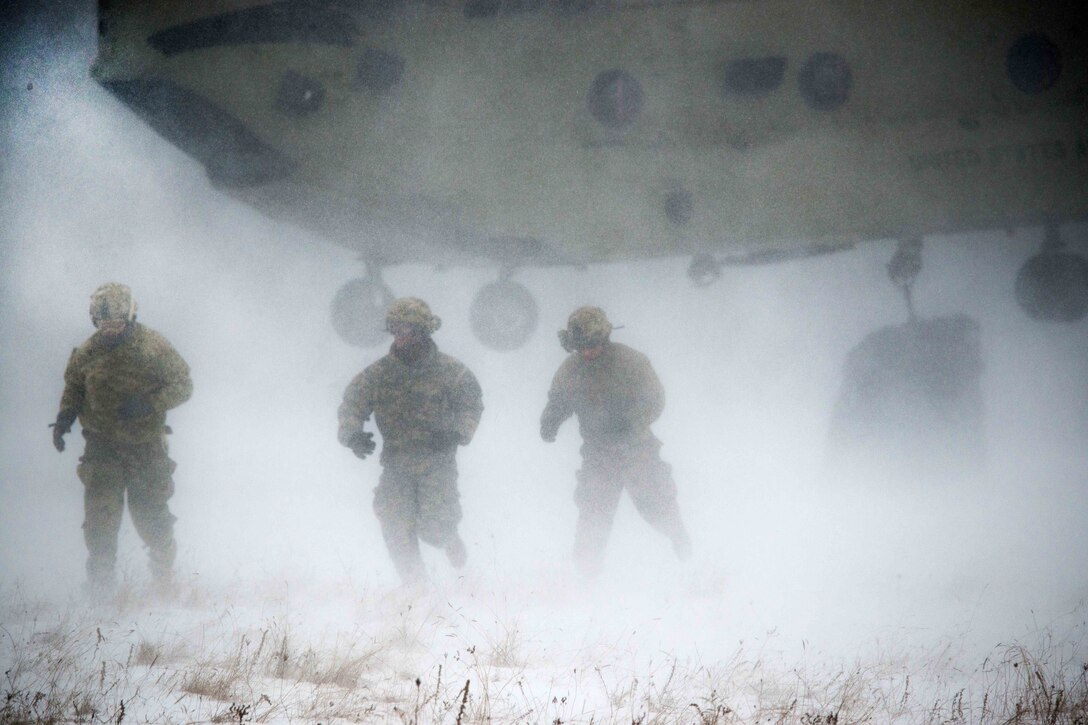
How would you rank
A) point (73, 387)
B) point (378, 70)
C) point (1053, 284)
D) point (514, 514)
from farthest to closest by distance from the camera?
point (1053, 284) < point (378, 70) < point (514, 514) < point (73, 387)

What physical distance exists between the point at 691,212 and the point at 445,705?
532 cm

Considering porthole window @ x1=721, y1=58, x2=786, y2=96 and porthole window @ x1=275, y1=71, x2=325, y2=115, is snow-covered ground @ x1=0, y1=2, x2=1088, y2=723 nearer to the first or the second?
porthole window @ x1=275, y1=71, x2=325, y2=115

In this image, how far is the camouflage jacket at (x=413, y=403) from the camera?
146 inches

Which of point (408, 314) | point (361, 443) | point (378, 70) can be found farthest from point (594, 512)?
point (378, 70)

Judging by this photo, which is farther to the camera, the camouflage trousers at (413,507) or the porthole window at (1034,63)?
the porthole window at (1034,63)

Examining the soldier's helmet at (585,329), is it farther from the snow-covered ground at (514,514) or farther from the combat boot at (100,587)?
the combat boot at (100,587)

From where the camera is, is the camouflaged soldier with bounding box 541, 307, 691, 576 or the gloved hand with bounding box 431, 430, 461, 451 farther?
the camouflaged soldier with bounding box 541, 307, 691, 576

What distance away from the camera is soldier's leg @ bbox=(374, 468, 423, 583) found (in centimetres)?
372

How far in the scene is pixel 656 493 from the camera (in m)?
4.02

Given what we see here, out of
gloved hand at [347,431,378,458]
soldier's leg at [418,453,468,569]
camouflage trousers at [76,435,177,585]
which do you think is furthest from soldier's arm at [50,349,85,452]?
soldier's leg at [418,453,468,569]

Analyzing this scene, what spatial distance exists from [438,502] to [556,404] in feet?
2.83

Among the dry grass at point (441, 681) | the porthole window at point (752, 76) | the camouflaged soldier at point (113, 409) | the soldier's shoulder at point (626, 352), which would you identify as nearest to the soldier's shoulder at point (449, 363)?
the soldier's shoulder at point (626, 352)

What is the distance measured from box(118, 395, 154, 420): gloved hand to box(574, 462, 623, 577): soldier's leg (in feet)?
7.99

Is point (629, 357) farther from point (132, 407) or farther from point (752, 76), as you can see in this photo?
point (752, 76)
